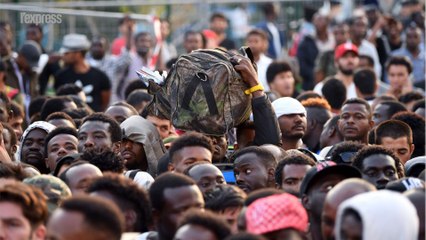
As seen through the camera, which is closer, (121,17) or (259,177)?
(259,177)

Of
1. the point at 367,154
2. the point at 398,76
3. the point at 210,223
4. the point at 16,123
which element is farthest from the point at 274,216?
the point at 398,76

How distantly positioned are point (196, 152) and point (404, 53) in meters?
9.60

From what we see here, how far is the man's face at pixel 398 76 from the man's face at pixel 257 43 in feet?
5.65

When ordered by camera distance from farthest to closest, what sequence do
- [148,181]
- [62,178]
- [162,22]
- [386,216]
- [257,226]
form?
[162,22] < [148,181] < [62,178] < [257,226] < [386,216]

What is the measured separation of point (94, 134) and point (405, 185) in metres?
3.10

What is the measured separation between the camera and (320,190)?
7477mm

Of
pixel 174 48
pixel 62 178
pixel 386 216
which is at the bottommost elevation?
pixel 174 48

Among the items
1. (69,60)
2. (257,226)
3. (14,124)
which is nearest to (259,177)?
(257,226)

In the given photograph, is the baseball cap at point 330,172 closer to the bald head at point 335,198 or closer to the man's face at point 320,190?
the man's face at point 320,190

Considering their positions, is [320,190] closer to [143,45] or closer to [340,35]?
[143,45]

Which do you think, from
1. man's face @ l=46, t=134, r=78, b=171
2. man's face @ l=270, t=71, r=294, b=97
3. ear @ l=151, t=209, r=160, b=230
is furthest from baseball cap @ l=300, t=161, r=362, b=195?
man's face @ l=270, t=71, r=294, b=97

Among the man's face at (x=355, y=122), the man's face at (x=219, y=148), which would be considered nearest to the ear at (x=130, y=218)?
the man's face at (x=219, y=148)

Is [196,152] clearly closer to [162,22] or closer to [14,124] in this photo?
[14,124]

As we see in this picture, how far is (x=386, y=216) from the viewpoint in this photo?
5.80m
